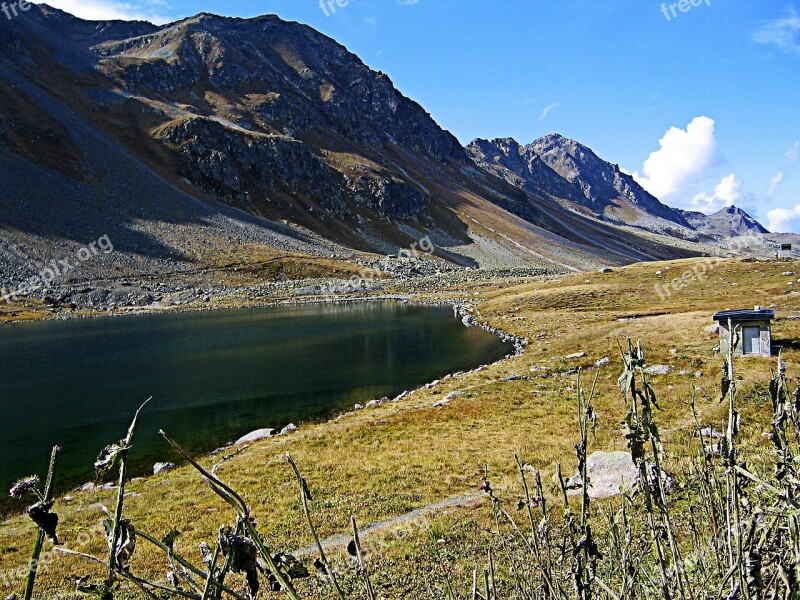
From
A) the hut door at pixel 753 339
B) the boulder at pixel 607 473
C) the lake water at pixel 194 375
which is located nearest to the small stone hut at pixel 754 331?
the hut door at pixel 753 339

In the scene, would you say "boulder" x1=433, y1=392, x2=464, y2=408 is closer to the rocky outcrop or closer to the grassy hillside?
the grassy hillside

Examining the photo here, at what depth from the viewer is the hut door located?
2677cm

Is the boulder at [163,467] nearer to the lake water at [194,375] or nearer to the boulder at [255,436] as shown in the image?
the lake water at [194,375]

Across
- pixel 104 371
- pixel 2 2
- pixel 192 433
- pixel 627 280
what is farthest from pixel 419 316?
pixel 2 2

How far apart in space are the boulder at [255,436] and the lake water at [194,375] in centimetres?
113

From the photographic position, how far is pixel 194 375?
36938 mm

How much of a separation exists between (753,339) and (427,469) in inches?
791

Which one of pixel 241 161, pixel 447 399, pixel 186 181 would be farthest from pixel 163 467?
pixel 241 161

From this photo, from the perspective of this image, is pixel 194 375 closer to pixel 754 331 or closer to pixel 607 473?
pixel 607 473

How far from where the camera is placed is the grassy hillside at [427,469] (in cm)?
1074

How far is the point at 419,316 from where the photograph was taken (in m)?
65.4

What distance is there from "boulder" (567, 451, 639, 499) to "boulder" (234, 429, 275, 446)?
48.1ft

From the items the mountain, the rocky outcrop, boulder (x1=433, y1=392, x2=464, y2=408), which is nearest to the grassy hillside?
boulder (x1=433, y1=392, x2=464, y2=408)

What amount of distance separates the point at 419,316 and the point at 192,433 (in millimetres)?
42091
